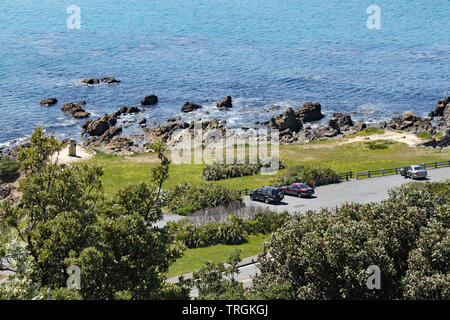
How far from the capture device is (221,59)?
123875 mm

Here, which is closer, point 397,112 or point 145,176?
point 145,176

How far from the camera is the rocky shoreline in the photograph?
239 ft

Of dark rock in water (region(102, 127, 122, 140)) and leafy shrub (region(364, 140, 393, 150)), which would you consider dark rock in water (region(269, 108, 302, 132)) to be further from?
dark rock in water (region(102, 127, 122, 140))

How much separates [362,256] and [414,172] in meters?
32.8

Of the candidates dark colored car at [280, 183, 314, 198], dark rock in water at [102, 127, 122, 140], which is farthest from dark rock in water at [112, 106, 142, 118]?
dark colored car at [280, 183, 314, 198]

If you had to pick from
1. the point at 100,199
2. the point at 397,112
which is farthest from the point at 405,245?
the point at 397,112

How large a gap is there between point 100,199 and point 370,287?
9.78 m

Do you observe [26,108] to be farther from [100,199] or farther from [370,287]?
[370,287]

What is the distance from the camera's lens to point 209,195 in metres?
42.9

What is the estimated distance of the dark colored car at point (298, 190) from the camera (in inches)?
1743

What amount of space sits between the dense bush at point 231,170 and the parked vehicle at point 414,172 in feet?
38.8

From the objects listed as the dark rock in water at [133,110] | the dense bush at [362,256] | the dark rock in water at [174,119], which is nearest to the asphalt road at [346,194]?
the dense bush at [362,256]

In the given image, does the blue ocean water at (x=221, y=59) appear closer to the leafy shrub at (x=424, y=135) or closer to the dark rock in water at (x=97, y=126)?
the dark rock in water at (x=97, y=126)
